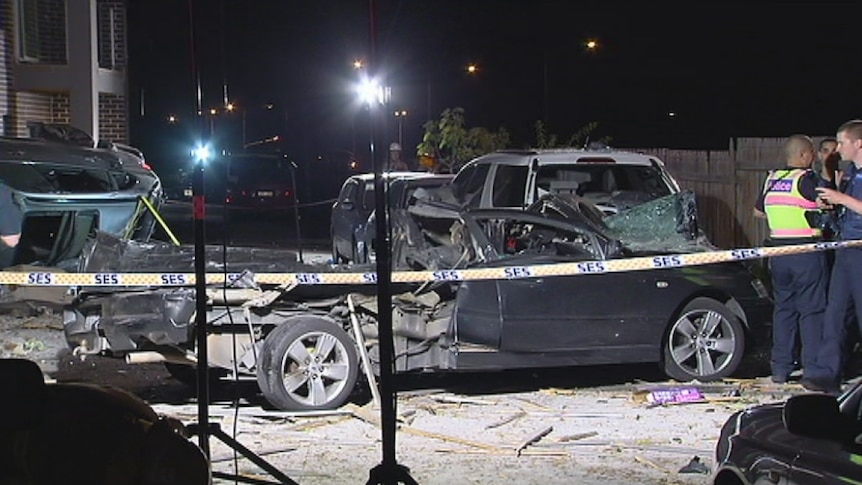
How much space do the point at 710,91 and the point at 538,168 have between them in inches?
1135

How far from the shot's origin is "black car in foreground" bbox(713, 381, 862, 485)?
4.18 m

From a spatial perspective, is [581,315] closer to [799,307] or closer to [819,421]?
[799,307]

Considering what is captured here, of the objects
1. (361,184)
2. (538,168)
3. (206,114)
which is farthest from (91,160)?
(206,114)

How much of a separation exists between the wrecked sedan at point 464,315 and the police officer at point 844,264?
0.72 m

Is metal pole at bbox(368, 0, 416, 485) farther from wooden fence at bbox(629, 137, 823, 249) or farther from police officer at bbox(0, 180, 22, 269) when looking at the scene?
wooden fence at bbox(629, 137, 823, 249)

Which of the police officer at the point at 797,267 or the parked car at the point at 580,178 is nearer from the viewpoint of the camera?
the police officer at the point at 797,267

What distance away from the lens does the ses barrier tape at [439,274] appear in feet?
29.2

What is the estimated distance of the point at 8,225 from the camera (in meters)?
12.0

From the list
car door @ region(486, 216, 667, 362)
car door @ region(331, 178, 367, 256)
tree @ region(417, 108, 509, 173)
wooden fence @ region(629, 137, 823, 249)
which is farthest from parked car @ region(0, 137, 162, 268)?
tree @ region(417, 108, 509, 173)

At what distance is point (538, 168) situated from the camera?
38.9ft

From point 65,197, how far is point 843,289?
7.50 m

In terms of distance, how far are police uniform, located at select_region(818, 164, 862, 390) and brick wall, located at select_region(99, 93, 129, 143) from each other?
17095 mm

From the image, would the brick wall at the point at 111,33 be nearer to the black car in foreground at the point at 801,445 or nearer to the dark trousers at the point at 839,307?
the dark trousers at the point at 839,307

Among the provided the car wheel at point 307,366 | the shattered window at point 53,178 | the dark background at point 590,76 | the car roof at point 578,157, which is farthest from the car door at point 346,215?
the dark background at point 590,76
